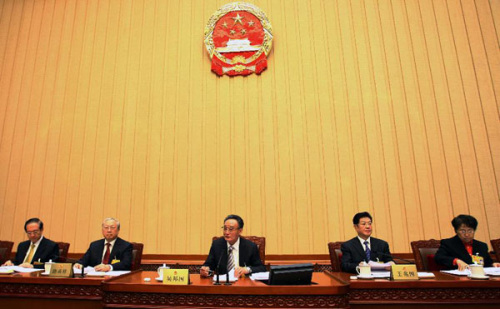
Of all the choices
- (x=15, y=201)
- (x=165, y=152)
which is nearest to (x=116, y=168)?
(x=165, y=152)

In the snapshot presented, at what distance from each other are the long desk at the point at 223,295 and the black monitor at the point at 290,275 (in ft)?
0.26

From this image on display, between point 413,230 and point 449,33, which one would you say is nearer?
point 413,230

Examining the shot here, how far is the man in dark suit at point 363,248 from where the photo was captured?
2.97m

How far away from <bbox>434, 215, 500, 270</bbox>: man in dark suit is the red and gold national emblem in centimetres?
311

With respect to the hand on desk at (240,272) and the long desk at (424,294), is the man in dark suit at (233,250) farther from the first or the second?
the long desk at (424,294)

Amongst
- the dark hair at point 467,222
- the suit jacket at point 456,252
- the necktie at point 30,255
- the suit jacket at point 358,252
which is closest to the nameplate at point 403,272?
the suit jacket at point 358,252

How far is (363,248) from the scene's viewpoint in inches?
122

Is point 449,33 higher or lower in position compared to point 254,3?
lower

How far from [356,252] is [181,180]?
2.57 metres

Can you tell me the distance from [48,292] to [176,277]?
0.93 meters

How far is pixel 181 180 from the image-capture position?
4.75 metres

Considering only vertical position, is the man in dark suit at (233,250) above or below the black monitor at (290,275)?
above

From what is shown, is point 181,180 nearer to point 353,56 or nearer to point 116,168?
point 116,168

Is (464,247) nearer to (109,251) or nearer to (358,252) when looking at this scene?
(358,252)
